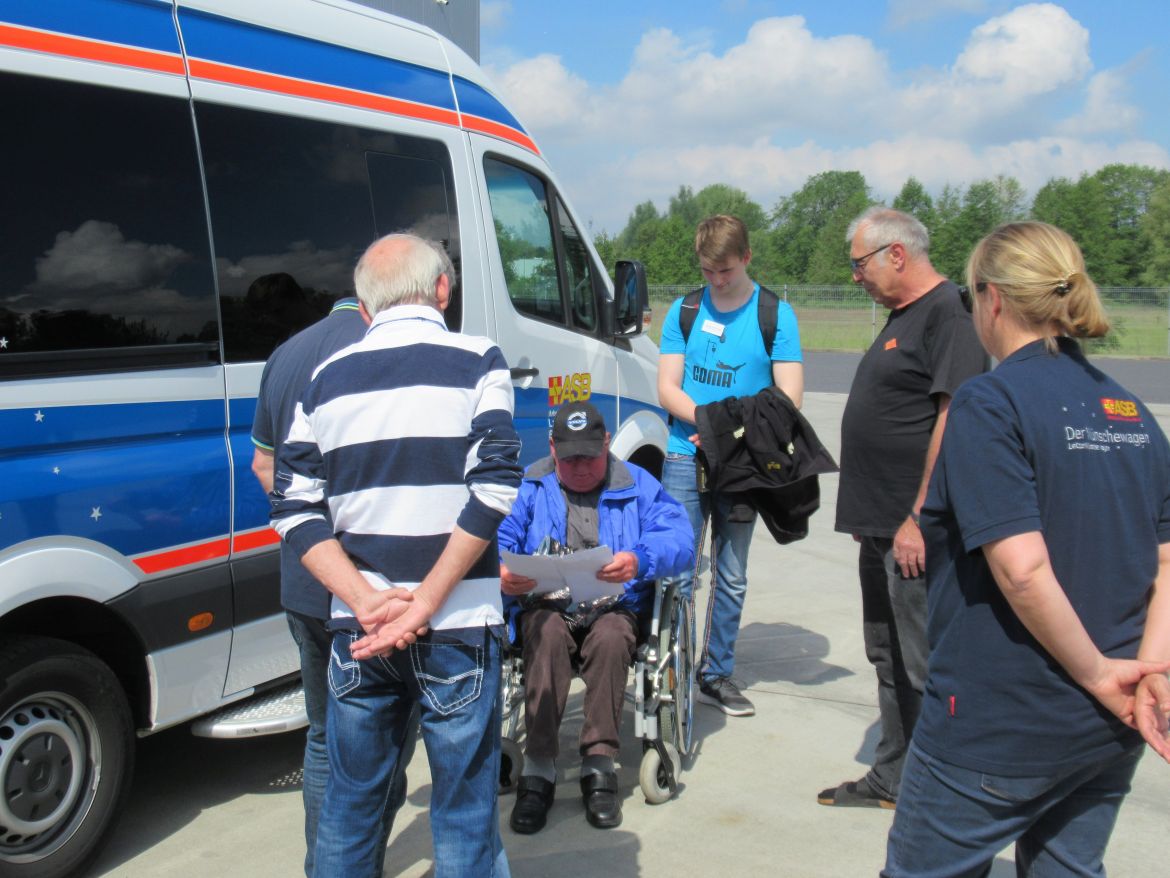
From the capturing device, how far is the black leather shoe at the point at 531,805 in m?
3.65

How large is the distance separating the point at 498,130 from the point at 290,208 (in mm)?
1446

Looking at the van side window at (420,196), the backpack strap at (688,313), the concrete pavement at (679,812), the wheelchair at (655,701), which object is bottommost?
the concrete pavement at (679,812)

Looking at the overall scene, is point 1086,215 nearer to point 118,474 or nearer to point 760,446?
point 760,446

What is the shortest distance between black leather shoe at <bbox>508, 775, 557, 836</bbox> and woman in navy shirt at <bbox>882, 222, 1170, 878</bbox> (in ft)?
5.60

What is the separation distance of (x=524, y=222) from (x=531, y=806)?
8.61 feet

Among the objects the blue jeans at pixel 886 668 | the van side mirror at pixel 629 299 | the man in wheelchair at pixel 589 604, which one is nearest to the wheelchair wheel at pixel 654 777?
the man in wheelchair at pixel 589 604

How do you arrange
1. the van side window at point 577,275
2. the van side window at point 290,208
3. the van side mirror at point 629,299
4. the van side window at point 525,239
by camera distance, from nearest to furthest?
1. the van side window at point 290,208
2. the van side window at point 525,239
3. the van side window at point 577,275
4. the van side mirror at point 629,299

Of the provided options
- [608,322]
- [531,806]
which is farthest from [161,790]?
[608,322]

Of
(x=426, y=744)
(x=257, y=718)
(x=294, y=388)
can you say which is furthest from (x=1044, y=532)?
(x=257, y=718)

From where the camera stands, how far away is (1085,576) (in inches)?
78.4

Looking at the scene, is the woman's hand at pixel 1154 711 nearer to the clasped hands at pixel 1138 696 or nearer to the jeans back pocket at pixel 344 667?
the clasped hands at pixel 1138 696

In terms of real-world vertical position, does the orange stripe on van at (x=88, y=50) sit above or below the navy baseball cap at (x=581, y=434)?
above

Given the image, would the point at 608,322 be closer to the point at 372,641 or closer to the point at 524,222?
the point at 524,222

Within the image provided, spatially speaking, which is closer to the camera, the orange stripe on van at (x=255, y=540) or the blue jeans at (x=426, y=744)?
the blue jeans at (x=426, y=744)
